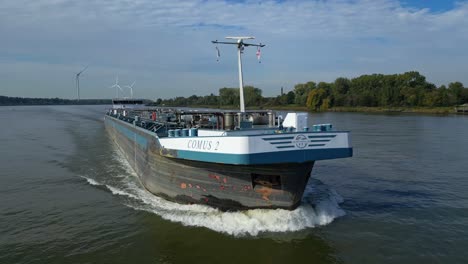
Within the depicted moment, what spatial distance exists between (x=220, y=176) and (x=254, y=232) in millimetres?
1860

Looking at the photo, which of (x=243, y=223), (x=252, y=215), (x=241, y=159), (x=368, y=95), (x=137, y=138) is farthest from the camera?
(x=368, y=95)

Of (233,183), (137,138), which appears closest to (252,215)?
(233,183)

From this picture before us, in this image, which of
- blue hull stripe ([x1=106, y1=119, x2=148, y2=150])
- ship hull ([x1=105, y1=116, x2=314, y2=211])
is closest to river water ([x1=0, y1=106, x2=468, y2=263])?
ship hull ([x1=105, y1=116, x2=314, y2=211])

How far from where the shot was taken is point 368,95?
9125cm

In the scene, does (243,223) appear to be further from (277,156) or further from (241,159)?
(277,156)

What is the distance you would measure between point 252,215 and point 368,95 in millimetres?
88400

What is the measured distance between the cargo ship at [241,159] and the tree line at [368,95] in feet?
157

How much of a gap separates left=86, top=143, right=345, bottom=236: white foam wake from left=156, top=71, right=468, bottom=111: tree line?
48.3 m

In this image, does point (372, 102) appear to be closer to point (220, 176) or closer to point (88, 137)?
point (88, 137)

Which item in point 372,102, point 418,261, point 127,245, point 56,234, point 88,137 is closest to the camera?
point 418,261

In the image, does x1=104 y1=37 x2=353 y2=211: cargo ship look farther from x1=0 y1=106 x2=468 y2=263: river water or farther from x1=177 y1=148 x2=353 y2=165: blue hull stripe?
x1=0 y1=106 x2=468 y2=263: river water

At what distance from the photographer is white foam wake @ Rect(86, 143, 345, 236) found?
9.98 metres

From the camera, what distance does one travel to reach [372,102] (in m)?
89.9

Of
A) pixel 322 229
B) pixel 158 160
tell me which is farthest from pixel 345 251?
pixel 158 160
